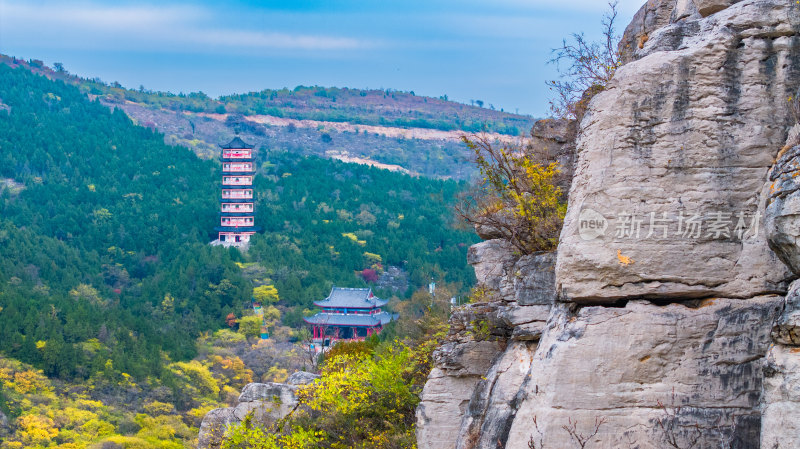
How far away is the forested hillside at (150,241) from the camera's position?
3622cm

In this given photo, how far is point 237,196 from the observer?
61781 mm

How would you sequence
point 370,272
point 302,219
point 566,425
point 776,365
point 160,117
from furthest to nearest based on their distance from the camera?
point 160,117
point 302,219
point 370,272
point 566,425
point 776,365

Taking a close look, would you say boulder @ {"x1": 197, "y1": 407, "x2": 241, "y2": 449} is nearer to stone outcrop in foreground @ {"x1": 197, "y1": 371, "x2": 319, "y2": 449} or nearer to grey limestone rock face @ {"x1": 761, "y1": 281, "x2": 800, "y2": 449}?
stone outcrop in foreground @ {"x1": 197, "y1": 371, "x2": 319, "y2": 449}

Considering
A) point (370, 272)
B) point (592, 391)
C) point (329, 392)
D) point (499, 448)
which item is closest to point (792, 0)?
point (592, 391)

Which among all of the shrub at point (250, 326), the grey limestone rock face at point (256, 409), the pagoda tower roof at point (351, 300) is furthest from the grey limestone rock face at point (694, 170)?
the shrub at point (250, 326)

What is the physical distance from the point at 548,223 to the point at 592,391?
2.34 metres

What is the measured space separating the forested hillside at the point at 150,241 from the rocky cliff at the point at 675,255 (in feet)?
82.0

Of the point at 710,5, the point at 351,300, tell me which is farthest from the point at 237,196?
the point at 710,5

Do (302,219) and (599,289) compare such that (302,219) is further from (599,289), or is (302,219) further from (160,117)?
(599,289)

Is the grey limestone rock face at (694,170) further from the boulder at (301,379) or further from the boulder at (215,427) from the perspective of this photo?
the boulder at (301,379)

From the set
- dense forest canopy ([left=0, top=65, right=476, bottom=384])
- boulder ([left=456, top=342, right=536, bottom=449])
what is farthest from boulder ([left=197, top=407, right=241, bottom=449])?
dense forest canopy ([left=0, top=65, right=476, bottom=384])

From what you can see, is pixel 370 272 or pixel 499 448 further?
pixel 370 272

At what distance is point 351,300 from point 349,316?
848 millimetres

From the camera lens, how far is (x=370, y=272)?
5744cm
